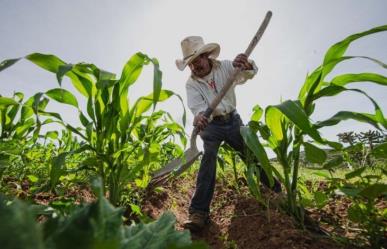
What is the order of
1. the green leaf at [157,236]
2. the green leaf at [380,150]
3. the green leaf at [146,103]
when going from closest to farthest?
the green leaf at [157,236] < the green leaf at [380,150] < the green leaf at [146,103]

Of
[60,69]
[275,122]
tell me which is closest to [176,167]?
[275,122]

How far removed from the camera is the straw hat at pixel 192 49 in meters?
2.33

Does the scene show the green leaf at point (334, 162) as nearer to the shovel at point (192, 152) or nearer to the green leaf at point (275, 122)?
the green leaf at point (275, 122)

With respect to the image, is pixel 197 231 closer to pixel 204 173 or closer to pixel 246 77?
pixel 204 173

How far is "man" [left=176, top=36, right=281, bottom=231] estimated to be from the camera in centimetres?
195

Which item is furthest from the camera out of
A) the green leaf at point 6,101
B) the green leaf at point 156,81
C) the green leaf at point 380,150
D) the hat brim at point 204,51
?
the hat brim at point 204,51

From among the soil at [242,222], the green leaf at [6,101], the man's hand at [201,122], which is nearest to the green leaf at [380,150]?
the soil at [242,222]

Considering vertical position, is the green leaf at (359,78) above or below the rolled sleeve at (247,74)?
below

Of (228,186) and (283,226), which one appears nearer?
(283,226)

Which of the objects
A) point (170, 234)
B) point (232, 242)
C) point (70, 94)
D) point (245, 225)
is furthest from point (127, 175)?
point (170, 234)

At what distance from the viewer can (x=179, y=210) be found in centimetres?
223

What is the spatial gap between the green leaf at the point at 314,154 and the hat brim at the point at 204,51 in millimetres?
1359

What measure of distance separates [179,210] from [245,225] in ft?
2.35

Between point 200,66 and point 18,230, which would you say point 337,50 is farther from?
point 18,230
